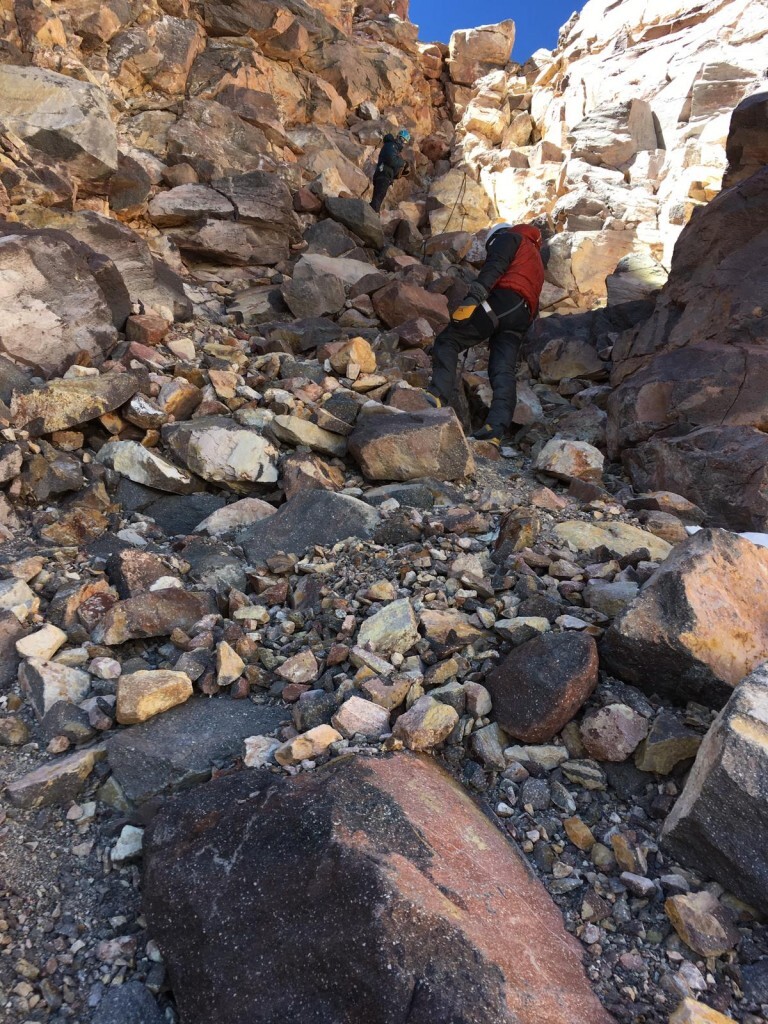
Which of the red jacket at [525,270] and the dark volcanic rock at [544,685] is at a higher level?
the red jacket at [525,270]

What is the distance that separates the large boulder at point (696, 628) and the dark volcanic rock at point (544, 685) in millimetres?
151

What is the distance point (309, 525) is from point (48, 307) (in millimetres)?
2773

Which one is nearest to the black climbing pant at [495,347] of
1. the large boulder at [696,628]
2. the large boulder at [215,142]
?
the large boulder at [696,628]

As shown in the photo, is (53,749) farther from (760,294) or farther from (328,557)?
(760,294)

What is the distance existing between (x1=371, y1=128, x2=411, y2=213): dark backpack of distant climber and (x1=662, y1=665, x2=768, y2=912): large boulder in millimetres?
10769

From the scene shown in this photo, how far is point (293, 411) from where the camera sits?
4617mm

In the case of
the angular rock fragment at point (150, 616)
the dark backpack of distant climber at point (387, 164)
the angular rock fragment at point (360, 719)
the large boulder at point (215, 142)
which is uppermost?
the dark backpack of distant climber at point (387, 164)

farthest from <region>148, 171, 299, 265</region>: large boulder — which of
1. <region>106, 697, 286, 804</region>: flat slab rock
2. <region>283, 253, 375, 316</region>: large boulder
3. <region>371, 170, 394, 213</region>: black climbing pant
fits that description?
<region>106, 697, 286, 804</region>: flat slab rock

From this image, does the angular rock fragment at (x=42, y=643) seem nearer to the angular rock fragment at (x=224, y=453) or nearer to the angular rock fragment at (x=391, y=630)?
the angular rock fragment at (x=391, y=630)

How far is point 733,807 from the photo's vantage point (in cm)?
163

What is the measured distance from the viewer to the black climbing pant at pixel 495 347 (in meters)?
5.75

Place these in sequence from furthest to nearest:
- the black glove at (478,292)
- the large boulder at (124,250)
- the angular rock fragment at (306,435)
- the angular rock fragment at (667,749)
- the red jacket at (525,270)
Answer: the red jacket at (525,270)
the black glove at (478,292)
the large boulder at (124,250)
the angular rock fragment at (306,435)
the angular rock fragment at (667,749)

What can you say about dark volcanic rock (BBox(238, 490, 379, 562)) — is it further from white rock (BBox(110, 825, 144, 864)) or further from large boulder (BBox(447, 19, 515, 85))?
large boulder (BBox(447, 19, 515, 85))

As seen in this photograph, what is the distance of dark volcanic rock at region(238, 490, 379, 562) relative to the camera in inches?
135
